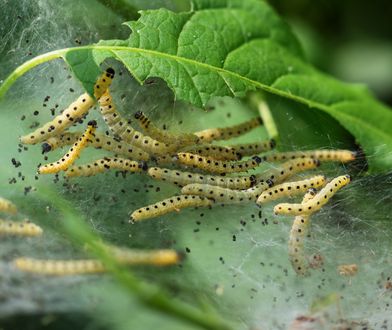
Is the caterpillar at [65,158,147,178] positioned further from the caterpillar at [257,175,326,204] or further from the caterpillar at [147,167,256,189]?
the caterpillar at [257,175,326,204]

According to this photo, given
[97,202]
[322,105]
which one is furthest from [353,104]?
[97,202]

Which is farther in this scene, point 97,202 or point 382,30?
point 382,30

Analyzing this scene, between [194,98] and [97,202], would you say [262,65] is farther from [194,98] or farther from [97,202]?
[97,202]

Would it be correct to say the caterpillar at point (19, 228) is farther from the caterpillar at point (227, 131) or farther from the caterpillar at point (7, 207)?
the caterpillar at point (227, 131)

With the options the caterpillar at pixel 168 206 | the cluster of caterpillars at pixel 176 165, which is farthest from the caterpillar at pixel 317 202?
the caterpillar at pixel 168 206

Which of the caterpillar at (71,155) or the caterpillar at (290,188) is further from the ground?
the caterpillar at (71,155)

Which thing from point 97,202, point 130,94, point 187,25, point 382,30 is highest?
point 187,25

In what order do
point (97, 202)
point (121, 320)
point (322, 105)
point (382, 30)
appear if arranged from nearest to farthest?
point (121, 320)
point (97, 202)
point (322, 105)
point (382, 30)
